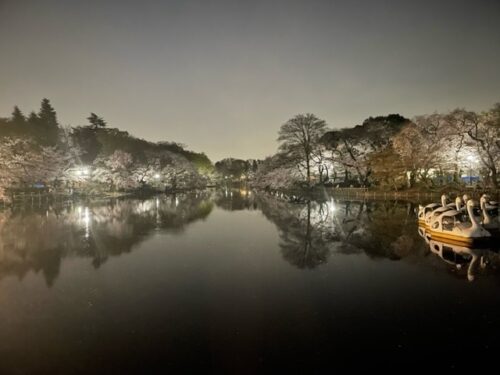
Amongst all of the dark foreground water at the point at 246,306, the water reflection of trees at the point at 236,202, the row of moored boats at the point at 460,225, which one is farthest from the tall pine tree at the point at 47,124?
the row of moored boats at the point at 460,225

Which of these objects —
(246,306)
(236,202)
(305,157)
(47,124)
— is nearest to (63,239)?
(246,306)

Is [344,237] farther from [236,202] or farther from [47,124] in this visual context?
[47,124]

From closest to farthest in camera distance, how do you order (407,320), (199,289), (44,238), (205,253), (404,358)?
1. (404,358)
2. (407,320)
3. (199,289)
4. (205,253)
5. (44,238)

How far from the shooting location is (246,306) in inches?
230

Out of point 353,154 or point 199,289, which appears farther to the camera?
point 353,154

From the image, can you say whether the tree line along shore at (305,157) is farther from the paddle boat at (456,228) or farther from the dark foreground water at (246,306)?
the dark foreground water at (246,306)

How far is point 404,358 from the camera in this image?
4062 millimetres

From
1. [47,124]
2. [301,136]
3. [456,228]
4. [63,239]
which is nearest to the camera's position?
[456,228]

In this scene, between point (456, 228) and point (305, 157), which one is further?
point (305, 157)

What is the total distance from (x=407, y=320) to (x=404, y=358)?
1.30 meters

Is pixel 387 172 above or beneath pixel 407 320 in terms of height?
above

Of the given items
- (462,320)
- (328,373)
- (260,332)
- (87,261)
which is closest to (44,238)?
(87,261)

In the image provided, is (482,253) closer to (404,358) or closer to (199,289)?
(404,358)

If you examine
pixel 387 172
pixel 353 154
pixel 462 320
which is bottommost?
pixel 462 320
